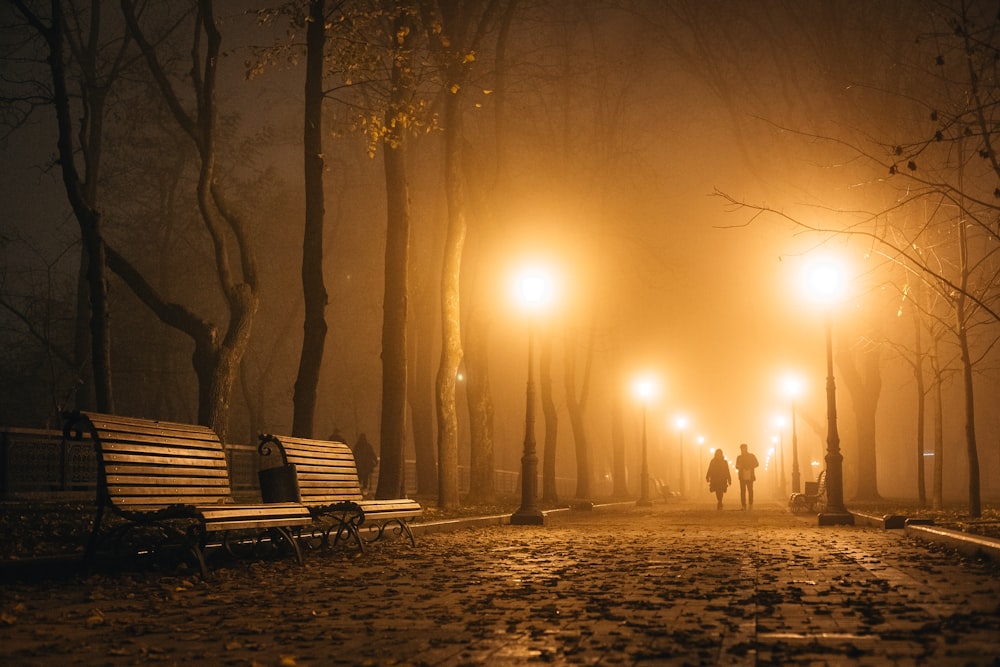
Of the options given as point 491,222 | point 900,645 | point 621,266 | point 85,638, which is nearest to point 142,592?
point 85,638

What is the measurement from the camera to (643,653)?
229 inches

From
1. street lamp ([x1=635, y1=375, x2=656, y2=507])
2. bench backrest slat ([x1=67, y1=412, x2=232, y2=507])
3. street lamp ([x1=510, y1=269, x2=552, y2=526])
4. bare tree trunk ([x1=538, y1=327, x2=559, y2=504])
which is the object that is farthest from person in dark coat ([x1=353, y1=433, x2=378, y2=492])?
bench backrest slat ([x1=67, y1=412, x2=232, y2=507])

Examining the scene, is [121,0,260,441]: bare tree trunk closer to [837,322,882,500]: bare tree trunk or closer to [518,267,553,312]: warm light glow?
[518,267,553,312]: warm light glow

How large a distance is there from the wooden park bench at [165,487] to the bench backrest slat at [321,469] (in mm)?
1197

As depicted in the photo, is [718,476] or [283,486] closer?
[283,486]

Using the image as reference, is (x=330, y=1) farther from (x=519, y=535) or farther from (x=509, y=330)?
(x=509, y=330)

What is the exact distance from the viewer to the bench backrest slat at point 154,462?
8789 mm

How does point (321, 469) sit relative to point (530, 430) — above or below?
below

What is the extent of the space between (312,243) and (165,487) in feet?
30.3

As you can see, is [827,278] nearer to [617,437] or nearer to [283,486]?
[283,486]

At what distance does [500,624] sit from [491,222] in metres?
24.6

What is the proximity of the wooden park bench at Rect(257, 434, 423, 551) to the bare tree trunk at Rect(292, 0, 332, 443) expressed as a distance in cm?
369

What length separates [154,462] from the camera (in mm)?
9562

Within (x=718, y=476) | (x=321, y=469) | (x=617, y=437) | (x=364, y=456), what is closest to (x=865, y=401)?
(x=718, y=476)
